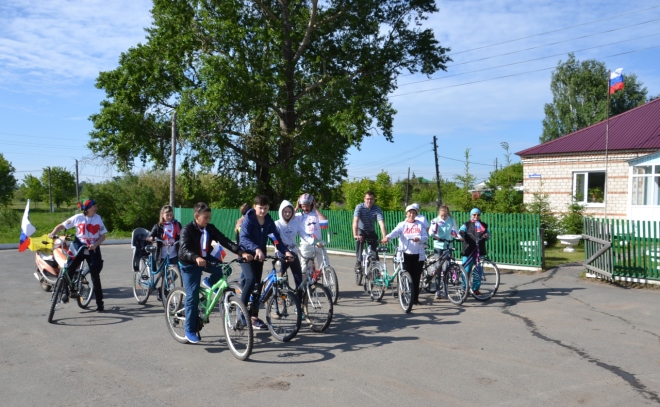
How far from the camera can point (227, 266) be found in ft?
23.4

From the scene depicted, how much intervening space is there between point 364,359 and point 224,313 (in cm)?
176

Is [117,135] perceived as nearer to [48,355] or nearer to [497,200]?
[497,200]

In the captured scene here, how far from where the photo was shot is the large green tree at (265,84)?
89.9 feet

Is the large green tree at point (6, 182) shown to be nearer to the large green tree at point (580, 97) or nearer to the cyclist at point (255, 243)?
the large green tree at point (580, 97)

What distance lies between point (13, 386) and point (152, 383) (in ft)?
4.57

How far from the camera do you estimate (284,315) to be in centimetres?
760

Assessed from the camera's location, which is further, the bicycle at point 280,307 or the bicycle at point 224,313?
the bicycle at point 280,307

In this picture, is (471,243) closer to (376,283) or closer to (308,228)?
(376,283)

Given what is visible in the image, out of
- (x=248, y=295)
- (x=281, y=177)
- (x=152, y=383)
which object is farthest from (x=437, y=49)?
(x=152, y=383)

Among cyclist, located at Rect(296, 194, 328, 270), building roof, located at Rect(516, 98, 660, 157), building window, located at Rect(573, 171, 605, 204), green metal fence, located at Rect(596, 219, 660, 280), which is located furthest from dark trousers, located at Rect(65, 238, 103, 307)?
building roof, located at Rect(516, 98, 660, 157)

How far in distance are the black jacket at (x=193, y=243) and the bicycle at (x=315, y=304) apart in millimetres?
1295

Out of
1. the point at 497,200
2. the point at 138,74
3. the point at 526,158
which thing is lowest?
the point at 497,200

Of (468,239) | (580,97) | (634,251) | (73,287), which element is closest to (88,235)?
(73,287)

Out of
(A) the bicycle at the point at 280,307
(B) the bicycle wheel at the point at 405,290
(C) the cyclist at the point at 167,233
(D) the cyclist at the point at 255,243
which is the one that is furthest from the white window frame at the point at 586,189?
(A) the bicycle at the point at 280,307
